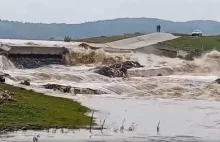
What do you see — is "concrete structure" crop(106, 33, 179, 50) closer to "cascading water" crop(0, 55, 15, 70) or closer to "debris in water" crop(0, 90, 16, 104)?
"cascading water" crop(0, 55, 15, 70)

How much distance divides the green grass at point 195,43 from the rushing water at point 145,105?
61.7 feet

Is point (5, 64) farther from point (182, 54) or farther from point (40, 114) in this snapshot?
point (40, 114)

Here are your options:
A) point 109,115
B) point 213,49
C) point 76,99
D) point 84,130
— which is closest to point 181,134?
point 84,130

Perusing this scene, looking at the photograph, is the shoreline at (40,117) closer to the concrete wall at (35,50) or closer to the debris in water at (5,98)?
the debris in water at (5,98)

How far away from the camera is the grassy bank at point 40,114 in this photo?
22438 millimetres

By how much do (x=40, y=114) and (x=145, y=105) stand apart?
9.97 metres

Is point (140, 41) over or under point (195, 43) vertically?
over

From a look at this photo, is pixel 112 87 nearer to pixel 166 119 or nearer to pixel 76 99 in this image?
pixel 76 99

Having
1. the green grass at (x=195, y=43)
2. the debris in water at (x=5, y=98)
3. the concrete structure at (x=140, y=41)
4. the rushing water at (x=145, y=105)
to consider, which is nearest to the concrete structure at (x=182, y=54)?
the concrete structure at (x=140, y=41)

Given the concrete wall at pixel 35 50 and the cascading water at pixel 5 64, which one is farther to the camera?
the concrete wall at pixel 35 50

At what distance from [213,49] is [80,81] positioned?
122 feet

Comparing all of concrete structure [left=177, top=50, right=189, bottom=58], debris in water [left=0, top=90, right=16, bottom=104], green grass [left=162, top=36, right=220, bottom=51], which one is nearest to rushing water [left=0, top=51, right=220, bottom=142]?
debris in water [left=0, top=90, right=16, bottom=104]

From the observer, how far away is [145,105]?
33438mm

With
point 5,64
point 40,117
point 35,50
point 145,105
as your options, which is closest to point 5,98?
point 40,117
